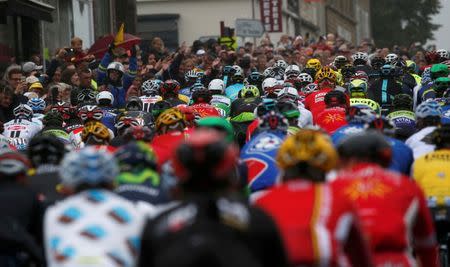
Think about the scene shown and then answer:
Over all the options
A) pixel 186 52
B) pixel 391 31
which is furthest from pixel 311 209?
pixel 391 31

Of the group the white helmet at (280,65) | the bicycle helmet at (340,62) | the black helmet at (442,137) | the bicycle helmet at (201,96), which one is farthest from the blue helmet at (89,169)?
the bicycle helmet at (340,62)

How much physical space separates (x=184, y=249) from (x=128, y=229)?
112 centimetres

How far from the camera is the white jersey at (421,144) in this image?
14.4 m

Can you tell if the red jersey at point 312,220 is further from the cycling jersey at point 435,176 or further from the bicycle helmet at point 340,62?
the bicycle helmet at point 340,62

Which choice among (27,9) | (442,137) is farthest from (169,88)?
(442,137)

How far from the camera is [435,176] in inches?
504

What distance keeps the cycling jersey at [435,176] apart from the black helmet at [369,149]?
3.21m

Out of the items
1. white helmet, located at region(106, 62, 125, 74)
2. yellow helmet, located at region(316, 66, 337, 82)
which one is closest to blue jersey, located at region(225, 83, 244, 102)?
white helmet, located at region(106, 62, 125, 74)

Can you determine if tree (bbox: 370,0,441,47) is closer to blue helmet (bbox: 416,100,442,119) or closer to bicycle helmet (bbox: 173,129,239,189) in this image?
blue helmet (bbox: 416,100,442,119)

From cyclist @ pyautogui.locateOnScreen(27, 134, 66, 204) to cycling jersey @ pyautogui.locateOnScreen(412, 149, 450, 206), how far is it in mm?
2967

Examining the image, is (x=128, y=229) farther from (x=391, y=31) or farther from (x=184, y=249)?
(x=391, y=31)

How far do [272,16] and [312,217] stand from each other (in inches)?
2269

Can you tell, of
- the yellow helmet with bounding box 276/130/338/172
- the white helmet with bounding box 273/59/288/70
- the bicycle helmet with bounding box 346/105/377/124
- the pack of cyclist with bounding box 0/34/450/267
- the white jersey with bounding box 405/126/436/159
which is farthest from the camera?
the white helmet with bounding box 273/59/288/70

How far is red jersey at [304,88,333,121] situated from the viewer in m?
22.4
